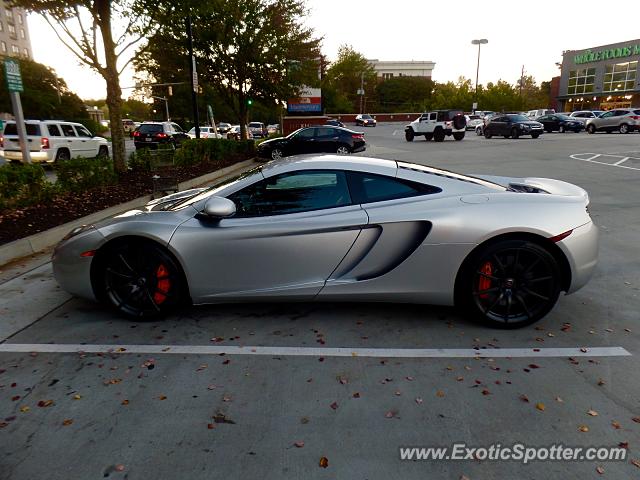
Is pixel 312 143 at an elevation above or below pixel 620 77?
below

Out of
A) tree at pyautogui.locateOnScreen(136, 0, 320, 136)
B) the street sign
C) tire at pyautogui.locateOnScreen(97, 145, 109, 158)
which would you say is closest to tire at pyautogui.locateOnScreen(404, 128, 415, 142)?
tree at pyautogui.locateOnScreen(136, 0, 320, 136)

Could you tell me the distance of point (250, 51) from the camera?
61.5 feet

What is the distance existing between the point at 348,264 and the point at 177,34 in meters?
17.1

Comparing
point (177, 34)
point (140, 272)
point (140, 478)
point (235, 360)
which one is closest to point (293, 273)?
point (235, 360)

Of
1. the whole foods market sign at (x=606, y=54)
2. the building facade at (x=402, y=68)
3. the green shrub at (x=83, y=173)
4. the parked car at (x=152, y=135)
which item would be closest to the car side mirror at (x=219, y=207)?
the green shrub at (x=83, y=173)

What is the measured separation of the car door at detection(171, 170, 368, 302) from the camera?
11.4 ft

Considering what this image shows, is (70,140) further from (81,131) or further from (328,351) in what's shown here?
(328,351)

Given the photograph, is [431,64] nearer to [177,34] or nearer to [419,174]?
[177,34]

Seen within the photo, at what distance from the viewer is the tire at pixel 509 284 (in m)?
3.46

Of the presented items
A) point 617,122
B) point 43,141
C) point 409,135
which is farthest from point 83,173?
point 617,122

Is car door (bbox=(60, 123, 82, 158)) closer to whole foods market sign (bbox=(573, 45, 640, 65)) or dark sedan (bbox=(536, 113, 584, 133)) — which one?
dark sedan (bbox=(536, 113, 584, 133))

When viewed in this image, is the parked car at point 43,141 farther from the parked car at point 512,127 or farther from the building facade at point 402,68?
the building facade at point 402,68

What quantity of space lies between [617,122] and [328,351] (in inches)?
1348

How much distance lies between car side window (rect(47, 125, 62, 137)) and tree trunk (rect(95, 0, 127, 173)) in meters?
4.76
